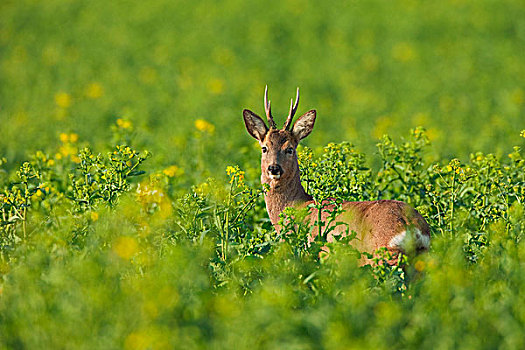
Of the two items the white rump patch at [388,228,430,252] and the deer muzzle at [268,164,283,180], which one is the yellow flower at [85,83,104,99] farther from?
the white rump patch at [388,228,430,252]

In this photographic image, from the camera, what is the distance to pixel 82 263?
429cm

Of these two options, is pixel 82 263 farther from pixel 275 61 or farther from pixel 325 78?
pixel 275 61

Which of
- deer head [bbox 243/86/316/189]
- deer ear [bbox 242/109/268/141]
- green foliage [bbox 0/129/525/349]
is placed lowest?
green foliage [bbox 0/129/525/349]

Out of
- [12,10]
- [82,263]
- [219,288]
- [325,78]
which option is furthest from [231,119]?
[12,10]

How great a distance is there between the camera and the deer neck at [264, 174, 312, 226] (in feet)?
22.2

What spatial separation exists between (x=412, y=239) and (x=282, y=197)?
178cm

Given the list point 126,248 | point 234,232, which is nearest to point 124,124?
point 234,232

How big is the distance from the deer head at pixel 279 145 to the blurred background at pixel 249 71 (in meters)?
1.68

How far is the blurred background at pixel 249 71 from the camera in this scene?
11750mm

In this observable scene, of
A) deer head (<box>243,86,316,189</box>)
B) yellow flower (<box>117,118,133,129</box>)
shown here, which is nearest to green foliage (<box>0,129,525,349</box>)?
deer head (<box>243,86,316,189</box>)

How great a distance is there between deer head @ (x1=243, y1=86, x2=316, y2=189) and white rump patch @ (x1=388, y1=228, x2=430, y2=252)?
159 cm

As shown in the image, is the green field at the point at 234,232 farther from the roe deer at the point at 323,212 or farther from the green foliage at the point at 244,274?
the roe deer at the point at 323,212

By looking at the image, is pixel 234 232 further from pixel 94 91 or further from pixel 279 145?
pixel 94 91

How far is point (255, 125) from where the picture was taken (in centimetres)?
686
